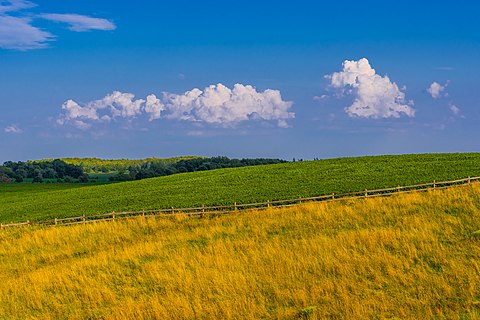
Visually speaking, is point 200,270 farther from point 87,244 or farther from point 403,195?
point 403,195

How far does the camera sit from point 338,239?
25016mm

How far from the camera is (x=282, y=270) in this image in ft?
68.1

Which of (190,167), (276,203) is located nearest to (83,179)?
(190,167)

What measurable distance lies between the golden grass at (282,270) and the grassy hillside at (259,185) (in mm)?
14049

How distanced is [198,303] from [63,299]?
22.6 feet

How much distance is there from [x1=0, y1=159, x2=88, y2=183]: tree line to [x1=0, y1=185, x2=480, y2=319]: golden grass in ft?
358

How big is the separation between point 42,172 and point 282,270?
140298mm

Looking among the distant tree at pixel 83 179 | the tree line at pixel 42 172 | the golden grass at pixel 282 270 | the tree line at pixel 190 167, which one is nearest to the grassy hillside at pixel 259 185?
the golden grass at pixel 282 270

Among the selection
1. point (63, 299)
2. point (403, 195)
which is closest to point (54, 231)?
point (63, 299)

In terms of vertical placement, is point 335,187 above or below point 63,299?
above

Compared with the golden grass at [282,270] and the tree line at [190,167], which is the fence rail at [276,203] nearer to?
the golden grass at [282,270]

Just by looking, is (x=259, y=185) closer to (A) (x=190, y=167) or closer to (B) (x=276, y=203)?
(B) (x=276, y=203)

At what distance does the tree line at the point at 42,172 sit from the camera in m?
138

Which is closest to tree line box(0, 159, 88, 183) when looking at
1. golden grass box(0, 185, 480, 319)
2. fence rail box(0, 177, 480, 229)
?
fence rail box(0, 177, 480, 229)
